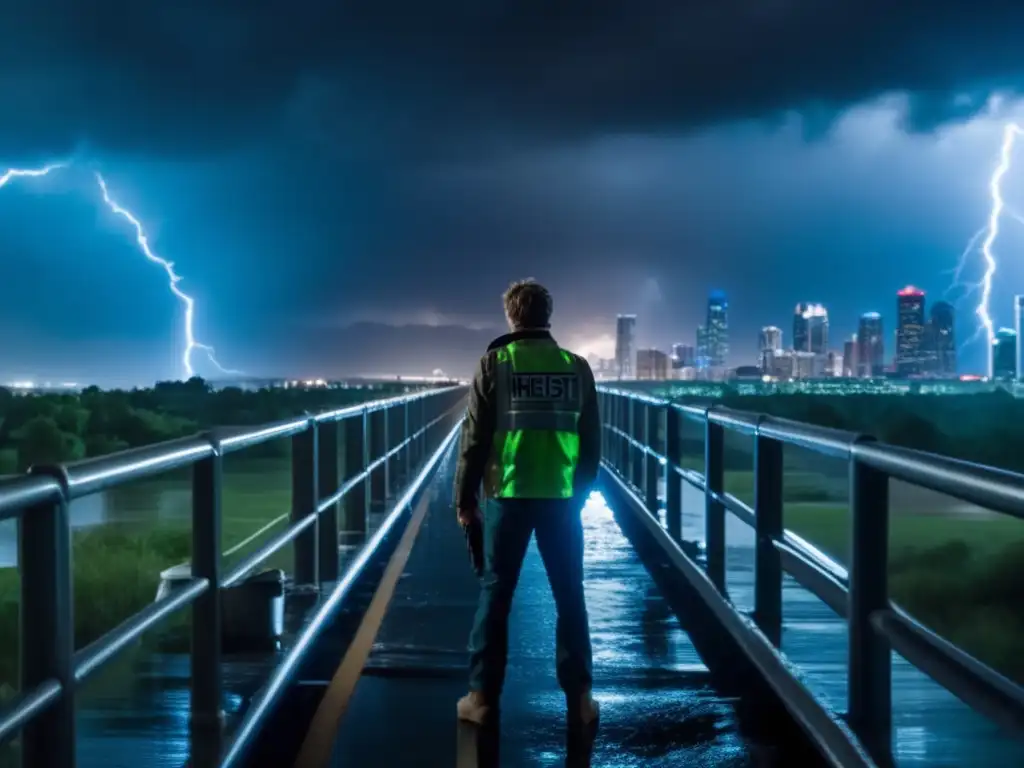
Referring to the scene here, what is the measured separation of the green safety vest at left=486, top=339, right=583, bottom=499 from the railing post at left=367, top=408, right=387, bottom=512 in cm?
609

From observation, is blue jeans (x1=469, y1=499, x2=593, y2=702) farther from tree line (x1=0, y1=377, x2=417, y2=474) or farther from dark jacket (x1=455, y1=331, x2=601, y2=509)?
tree line (x1=0, y1=377, x2=417, y2=474)

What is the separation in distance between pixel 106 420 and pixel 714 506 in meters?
55.6

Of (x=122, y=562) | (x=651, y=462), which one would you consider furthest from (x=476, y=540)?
(x=122, y=562)

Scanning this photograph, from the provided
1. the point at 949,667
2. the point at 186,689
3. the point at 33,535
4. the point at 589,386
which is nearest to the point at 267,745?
the point at 186,689

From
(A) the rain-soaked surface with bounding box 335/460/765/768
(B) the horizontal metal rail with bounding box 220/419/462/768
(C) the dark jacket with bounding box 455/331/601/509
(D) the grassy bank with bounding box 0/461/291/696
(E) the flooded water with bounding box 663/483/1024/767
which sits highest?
(C) the dark jacket with bounding box 455/331/601/509

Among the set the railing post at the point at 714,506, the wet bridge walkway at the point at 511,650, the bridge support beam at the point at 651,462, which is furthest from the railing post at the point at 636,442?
the railing post at the point at 714,506

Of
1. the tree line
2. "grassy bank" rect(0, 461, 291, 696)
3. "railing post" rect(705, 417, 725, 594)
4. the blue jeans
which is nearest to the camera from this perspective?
the blue jeans

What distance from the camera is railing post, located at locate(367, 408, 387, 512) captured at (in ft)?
41.3

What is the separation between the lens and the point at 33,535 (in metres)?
3.09

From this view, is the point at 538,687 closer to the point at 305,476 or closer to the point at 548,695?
the point at 548,695

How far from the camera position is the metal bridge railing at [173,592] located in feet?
10.1

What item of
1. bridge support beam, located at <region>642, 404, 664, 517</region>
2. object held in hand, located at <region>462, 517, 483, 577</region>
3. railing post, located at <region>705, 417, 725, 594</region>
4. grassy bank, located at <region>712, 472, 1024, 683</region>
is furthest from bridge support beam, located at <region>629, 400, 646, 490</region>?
object held in hand, located at <region>462, 517, 483, 577</region>

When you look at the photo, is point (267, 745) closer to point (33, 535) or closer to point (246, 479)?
point (33, 535)

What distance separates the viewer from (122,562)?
14789 mm
